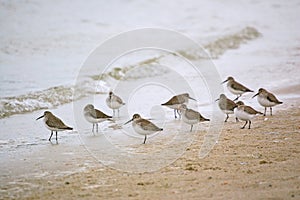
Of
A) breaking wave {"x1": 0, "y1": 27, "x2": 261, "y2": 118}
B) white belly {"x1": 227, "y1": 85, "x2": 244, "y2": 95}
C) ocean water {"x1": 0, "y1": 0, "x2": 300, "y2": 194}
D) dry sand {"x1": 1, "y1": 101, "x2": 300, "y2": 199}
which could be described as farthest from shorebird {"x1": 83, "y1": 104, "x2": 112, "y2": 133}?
white belly {"x1": 227, "y1": 85, "x2": 244, "y2": 95}

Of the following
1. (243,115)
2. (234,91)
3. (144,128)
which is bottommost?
(144,128)

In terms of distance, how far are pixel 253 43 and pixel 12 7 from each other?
1075 centimetres

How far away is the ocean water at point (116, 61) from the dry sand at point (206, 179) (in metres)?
0.75

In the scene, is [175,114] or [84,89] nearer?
[175,114]

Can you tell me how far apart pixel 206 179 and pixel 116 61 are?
10.5 metres

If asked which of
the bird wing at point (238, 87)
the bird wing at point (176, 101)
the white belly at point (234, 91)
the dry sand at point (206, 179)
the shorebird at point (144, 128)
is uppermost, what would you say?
the bird wing at point (238, 87)

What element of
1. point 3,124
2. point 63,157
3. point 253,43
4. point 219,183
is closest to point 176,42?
point 253,43

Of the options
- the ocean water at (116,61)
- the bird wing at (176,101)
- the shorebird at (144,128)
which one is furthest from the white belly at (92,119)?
the bird wing at (176,101)

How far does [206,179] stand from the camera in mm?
5547

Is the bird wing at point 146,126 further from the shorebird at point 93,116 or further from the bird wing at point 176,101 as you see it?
the bird wing at point 176,101

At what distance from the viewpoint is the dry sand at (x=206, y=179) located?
5121mm

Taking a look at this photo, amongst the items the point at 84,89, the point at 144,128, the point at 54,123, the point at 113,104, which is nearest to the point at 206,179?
the point at 144,128

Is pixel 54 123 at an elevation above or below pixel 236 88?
below

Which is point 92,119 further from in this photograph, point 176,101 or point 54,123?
point 176,101
